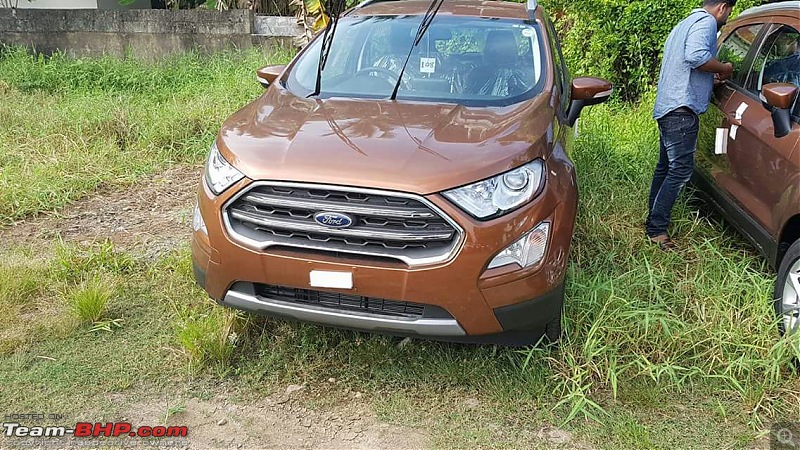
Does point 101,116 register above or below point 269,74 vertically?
below

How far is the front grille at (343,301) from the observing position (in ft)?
9.09

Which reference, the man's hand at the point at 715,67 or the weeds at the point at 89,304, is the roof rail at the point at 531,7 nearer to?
the man's hand at the point at 715,67

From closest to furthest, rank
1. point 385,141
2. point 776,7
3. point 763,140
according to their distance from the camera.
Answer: point 385,141 < point 763,140 < point 776,7

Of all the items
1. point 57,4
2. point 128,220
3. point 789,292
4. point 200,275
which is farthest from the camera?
point 57,4

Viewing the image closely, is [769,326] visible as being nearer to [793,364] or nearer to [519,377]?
[793,364]

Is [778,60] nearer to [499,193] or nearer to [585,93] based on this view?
[585,93]

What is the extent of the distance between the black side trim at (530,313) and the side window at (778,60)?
2079 millimetres

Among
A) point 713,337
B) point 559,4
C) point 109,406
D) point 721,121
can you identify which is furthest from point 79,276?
point 559,4

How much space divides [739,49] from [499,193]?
2.96m

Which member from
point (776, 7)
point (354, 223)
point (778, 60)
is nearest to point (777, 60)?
point (778, 60)

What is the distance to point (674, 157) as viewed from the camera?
4223 mm

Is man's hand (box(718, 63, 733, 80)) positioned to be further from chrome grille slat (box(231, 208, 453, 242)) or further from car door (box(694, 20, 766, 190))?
chrome grille slat (box(231, 208, 453, 242))

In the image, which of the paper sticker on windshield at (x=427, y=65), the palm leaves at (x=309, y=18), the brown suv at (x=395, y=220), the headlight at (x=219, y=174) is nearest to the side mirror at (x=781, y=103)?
the brown suv at (x=395, y=220)

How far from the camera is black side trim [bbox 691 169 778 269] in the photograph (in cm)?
364
